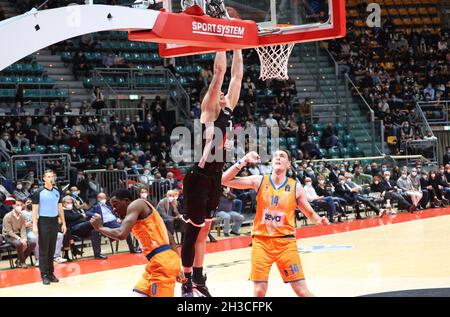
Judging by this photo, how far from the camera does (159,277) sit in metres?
7.41

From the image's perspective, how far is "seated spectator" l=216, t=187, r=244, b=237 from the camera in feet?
59.9

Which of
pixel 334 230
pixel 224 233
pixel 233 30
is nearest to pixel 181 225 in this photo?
pixel 224 233

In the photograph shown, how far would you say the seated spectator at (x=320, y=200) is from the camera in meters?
20.2

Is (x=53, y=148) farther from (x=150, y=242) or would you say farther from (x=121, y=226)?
(x=121, y=226)

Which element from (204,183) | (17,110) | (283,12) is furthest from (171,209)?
(204,183)

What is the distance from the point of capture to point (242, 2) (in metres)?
10.6

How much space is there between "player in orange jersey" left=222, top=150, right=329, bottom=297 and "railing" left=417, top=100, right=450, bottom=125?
875 inches

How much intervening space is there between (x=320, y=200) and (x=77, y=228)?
24.0 ft

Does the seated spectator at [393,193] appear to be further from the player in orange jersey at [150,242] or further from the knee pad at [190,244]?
the player in orange jersey at [150,242]

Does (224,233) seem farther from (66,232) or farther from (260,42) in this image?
(260,42)

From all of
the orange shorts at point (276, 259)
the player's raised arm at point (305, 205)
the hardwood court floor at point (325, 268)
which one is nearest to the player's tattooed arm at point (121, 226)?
the orange shorts at point (276, 259)

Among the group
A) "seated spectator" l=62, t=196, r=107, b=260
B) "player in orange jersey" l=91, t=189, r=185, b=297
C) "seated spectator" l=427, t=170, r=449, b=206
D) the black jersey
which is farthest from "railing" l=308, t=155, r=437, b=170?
"player in orange jersey" l=91, t=189, r=185, b=297

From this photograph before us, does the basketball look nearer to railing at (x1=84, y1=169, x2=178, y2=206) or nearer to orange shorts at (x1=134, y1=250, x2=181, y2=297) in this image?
orange shorts at (x1=134, y1=250, x2=181, y2=297)
